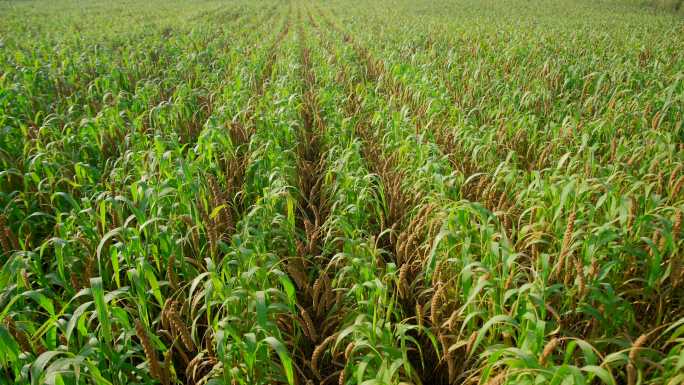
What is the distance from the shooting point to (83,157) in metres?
3.97

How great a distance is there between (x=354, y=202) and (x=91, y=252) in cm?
178

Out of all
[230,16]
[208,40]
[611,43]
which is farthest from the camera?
[230,16]

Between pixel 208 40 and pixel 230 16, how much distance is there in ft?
31.5

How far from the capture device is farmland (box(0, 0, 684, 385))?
1.76 meters

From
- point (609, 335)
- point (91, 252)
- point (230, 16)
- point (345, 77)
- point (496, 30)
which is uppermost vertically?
point (230, 16)

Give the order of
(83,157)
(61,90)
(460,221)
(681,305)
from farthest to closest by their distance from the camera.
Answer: (61,90), (83,157), (460,221), (681,305)

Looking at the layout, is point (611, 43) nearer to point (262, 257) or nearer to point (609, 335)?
point (609, 335)

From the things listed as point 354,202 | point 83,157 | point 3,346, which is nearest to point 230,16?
point 83,157

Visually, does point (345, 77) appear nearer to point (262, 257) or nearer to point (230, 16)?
point (262, 257)

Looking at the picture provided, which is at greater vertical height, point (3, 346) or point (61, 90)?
point (61, 90)

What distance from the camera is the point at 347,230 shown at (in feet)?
8.90

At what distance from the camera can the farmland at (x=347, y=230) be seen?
176 cm

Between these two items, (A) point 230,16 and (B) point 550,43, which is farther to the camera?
(A) point 230,16

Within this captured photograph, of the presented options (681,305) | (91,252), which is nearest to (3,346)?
(91,252)
